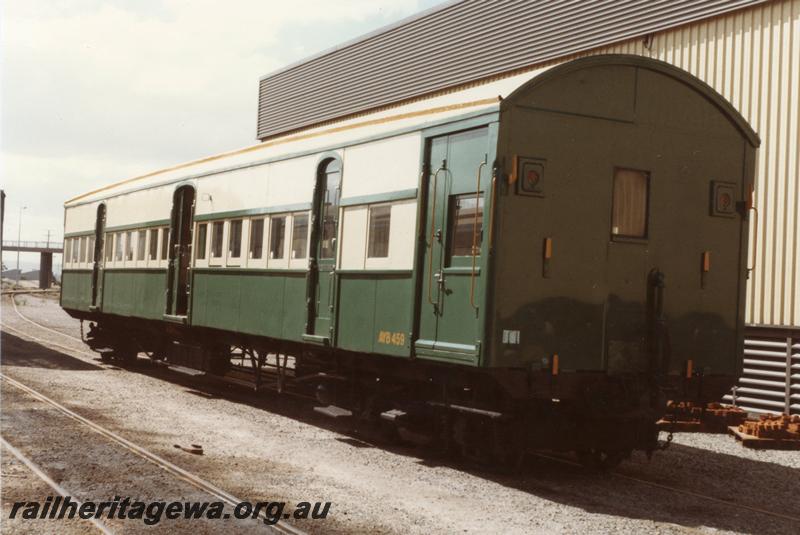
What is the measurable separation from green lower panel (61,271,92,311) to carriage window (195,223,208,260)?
6.08 meters

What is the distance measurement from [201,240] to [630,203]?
25.9 ft

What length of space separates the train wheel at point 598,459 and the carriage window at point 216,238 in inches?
264

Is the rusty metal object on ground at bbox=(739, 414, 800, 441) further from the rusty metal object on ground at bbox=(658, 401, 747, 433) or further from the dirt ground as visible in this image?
the rusty metal object on ground at bbox=(658, 401, 747, 433)

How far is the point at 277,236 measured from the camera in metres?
12.0

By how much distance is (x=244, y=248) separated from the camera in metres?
12.9

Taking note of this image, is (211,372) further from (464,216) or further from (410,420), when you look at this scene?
(464,216)

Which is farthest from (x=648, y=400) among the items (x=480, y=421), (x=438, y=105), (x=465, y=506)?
(x=438, y=105)

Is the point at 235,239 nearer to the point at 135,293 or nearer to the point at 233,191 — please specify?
the point at 233,191

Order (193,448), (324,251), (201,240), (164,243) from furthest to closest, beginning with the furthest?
1. (164,243)
2. (201,240)
3. (324,251)
4. (193,448)

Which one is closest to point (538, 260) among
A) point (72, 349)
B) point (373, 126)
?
point (373, 126)

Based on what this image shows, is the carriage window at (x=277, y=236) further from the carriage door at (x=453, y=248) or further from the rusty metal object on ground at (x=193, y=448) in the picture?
the carriage door at (x=453, y=248)

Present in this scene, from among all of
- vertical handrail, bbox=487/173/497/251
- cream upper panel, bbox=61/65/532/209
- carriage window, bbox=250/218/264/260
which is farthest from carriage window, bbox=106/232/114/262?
vertical handrail, bbox=487/173/497/251

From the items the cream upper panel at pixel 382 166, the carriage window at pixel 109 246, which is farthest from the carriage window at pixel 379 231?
the carriage window at pixel 109 246

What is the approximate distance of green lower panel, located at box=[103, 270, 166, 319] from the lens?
15.8 metres
